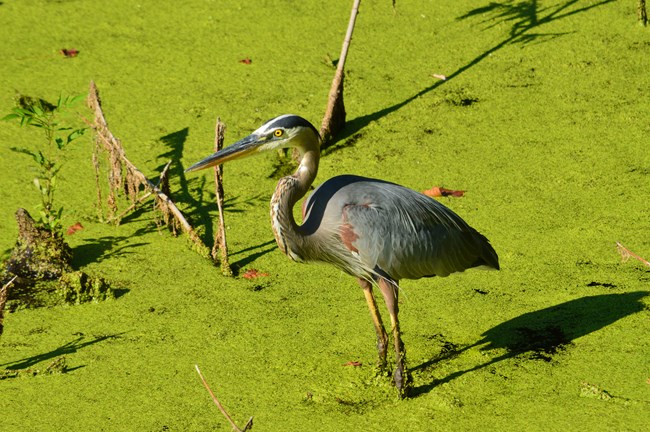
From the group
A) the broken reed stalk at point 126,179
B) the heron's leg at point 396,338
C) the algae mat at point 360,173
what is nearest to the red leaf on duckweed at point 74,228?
the algae mat at point 360,173

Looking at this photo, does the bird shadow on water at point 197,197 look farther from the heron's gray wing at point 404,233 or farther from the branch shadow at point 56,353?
the heron's gray wing at point 404,233

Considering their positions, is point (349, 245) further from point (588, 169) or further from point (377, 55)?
point (377, 55)

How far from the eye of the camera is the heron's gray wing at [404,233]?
3.81 metres

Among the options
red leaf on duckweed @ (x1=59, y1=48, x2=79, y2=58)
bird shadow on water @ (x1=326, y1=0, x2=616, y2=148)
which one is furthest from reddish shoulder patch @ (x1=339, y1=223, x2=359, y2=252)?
red leaf on duckweed @ (x1=59, y1=48, x2=79, y2=58)

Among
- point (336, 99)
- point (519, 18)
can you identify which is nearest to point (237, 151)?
point (336, 99)

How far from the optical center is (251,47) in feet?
21.5

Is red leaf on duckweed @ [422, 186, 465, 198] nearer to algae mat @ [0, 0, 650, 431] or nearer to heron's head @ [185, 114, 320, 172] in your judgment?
algae mat @ [0, 0, 650, 431]

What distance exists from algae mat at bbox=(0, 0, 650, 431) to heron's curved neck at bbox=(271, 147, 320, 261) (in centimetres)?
55

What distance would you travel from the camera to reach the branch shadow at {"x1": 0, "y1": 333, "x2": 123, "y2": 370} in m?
4.09

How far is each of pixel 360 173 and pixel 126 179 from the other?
1.22m

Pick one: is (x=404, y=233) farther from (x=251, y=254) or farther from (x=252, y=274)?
(x=251, y=254)

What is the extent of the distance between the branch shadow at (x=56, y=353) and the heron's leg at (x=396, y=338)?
3.98ft

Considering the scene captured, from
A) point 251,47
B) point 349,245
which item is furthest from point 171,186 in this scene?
point 349,245

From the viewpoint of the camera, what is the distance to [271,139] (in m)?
3.82
